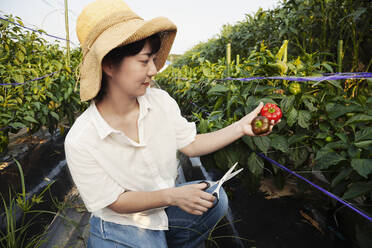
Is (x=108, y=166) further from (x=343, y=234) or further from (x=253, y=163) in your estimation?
(x=343, y=234)

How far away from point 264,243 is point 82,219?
1436mm

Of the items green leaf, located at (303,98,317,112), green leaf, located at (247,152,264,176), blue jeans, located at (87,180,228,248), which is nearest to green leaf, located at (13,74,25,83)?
blue jeans, located at (87,180,228,248)

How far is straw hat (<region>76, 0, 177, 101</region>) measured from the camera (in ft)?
3.29

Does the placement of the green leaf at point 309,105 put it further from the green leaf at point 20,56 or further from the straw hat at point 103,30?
the green leaf at point 20,56

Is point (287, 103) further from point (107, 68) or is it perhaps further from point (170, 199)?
point (107, 68)

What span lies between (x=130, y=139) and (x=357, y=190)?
3.23ft

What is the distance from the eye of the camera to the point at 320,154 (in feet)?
3.78

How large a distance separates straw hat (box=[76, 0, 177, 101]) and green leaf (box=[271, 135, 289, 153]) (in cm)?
82

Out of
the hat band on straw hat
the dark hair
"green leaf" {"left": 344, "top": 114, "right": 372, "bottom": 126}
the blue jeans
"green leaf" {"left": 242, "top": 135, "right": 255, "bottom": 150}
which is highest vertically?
the hat band on straw hat

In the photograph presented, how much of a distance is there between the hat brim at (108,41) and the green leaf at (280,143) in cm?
81

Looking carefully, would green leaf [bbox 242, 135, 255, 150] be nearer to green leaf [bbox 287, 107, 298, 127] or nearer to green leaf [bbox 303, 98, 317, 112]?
green leaf [bbox 287, 107, 298, 127]

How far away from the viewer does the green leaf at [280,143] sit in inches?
52.5

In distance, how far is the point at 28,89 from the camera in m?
2.79

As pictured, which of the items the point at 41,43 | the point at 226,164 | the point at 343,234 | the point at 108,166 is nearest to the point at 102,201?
the point at 108,166
